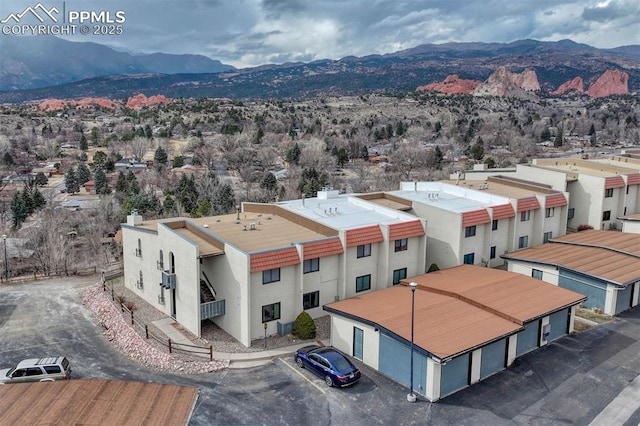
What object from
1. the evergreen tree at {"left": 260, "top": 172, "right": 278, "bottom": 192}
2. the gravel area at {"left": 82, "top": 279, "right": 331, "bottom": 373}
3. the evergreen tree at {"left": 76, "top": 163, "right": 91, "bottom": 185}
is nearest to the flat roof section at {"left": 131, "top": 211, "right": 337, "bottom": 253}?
the gravel area at {"left": 82, "top": 279, "right": 331, "bottom": 373}

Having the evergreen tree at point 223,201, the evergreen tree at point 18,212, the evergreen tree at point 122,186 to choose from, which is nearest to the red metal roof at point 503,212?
the evergreen tree at point 223,201

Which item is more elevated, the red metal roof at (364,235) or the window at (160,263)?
the red metal roof at (364,235)

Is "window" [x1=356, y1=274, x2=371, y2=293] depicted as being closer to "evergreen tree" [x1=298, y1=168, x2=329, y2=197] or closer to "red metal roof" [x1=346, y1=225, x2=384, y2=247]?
"red metal roof" [x1=346, y1=225, x2=384, y2=247]

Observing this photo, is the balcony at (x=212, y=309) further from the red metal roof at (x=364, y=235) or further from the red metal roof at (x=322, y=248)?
the red metal roof at (x=364, y=235)

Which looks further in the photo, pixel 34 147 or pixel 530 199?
pixel 34 147

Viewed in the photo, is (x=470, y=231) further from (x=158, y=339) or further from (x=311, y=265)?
(x=158, y=339)

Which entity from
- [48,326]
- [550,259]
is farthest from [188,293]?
[550,259]

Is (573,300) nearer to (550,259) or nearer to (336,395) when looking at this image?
(550,259)
